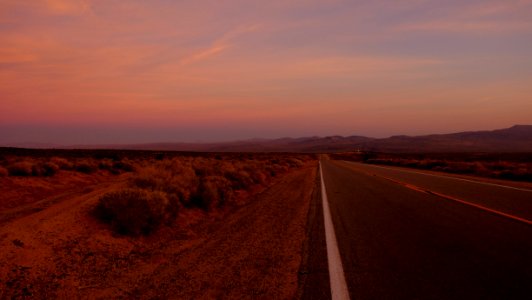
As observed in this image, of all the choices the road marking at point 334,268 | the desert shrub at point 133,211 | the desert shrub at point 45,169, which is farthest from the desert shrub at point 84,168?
the road marking at point 334,268

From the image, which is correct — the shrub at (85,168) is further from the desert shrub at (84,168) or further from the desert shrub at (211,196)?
the desert shrub at (211,196)

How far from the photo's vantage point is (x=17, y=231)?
20.4 ft

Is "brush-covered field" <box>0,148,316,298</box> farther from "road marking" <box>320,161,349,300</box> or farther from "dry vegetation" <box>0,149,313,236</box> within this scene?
"road marking" <box>320,161,349,300</box>

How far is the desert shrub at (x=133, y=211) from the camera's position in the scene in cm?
709

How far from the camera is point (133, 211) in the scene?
24.1 feet

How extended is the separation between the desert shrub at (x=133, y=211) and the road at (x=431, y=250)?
3.16 m

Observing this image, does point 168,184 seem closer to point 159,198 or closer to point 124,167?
point 159,198

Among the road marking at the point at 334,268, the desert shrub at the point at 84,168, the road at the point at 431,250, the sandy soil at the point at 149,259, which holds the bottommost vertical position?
the sandy soil at the point at 149,259

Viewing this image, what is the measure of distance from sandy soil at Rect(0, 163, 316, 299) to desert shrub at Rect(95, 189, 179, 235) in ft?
0.76

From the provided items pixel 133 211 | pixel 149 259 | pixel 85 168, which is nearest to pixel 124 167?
pixel 85 168

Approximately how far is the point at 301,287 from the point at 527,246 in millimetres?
3694

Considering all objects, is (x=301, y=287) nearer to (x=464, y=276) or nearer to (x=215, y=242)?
(x=464, y=276)

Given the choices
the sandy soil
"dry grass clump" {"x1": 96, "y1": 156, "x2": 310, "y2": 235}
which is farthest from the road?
"dry grass clump" {"x1": 96, "y1": 156, "x2": 310, "y2": 235}

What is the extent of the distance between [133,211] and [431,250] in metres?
5.32
